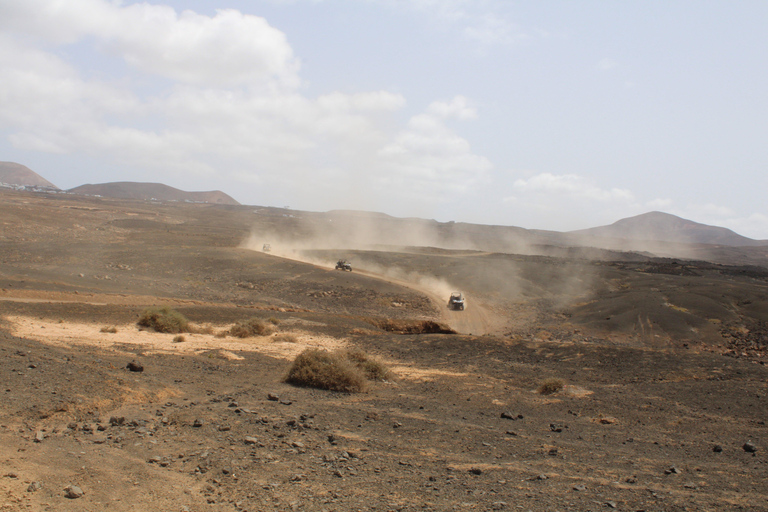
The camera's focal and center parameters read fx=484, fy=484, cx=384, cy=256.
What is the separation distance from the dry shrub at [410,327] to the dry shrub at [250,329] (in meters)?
8.73

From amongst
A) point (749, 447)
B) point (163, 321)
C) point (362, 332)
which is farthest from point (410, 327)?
point (749, 447)

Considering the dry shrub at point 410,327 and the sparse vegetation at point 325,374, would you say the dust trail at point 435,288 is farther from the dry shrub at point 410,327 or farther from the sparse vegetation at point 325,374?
the sparse vegetation at point 325,374

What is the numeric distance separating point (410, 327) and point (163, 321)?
48.6 feet

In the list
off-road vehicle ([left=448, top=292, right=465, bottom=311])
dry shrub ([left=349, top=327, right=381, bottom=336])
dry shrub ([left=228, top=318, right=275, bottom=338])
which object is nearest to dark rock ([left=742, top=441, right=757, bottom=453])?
dry shrub ([left=349, top=327, right=381, bottom=336])

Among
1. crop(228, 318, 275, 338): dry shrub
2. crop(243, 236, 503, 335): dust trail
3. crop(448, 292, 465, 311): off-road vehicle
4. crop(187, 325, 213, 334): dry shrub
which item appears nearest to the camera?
crop(228, 318, 275, 338): dry shrub

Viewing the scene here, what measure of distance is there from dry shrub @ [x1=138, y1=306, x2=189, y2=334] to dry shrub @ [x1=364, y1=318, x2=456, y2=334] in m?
11.9

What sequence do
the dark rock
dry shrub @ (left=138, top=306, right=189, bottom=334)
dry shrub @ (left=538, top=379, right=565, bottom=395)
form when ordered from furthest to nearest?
dry shrub @ (left=138, top=306, right=189, bottom=334) → dry shrub @ (left=538, top=379, right=565, bottom=395) → the dark rock

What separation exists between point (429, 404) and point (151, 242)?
5924cm

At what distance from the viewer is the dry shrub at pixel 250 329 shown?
76.3ft

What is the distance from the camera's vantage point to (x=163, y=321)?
22844 millimetres

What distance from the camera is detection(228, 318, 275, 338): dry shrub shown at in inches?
916

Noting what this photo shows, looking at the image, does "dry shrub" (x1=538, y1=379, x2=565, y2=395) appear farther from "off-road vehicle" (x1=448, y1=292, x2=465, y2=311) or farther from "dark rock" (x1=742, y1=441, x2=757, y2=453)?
"off-road vehicle" (x1=448, y1=292, x2=465, y2=311)

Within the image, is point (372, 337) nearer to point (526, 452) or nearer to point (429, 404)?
point (429, 404)

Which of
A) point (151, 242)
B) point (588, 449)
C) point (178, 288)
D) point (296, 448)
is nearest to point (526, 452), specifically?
point (588, 449)
